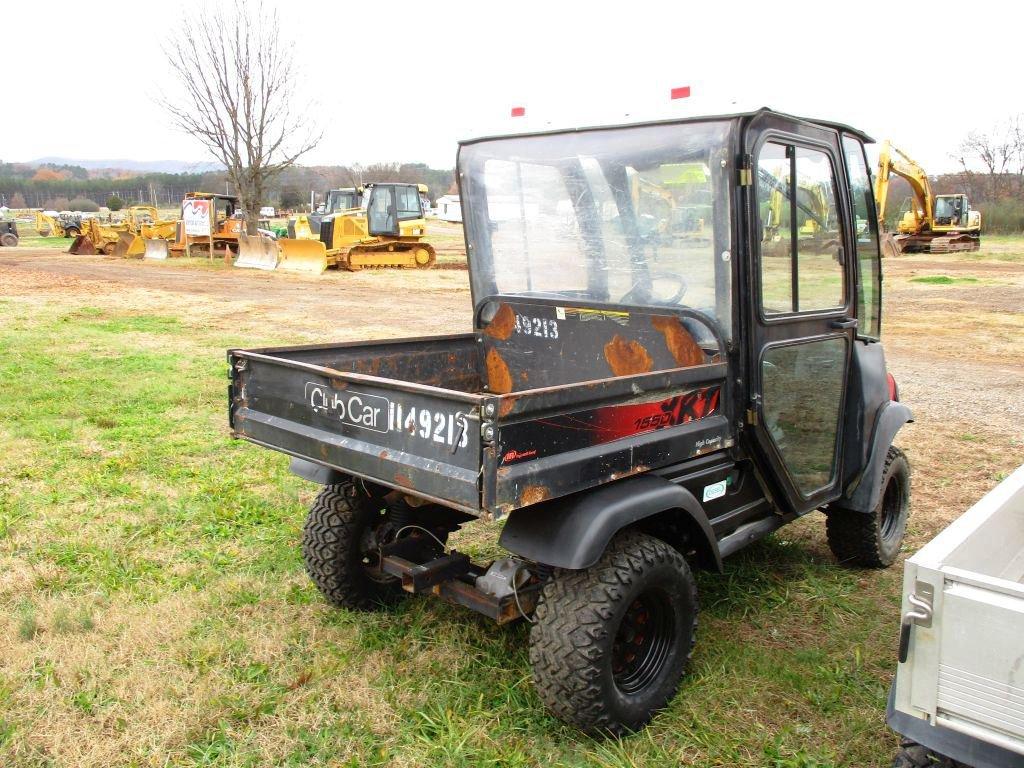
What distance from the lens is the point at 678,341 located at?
136 inches

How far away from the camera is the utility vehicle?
8.96 ft

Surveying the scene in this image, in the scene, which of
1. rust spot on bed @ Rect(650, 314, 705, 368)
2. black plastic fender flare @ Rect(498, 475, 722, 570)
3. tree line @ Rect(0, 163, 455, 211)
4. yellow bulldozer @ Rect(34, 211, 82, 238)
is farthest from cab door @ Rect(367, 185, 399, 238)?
tree line @ Rect(0, 163, 455, 211)

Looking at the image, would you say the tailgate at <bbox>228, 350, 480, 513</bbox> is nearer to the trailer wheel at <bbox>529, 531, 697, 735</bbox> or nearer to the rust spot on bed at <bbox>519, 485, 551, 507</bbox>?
the rust spot on bed at <bbox>519, 485, 551, 507</bbox>

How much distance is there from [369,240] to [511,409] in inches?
812

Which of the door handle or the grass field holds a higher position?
the door handle

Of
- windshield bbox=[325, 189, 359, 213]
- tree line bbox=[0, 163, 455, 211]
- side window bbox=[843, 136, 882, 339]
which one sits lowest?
side window bbox=[843, 136, 882, 339]

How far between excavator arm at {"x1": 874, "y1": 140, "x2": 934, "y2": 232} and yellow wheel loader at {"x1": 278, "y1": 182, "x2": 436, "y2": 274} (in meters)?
11.4

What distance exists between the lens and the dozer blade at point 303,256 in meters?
20.8

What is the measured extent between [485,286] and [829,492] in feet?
6.15

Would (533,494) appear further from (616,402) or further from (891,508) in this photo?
(891,508)

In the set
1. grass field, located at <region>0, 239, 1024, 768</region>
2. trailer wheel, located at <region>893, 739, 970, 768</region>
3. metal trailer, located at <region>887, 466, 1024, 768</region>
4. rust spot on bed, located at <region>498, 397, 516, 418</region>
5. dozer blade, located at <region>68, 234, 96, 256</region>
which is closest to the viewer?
metal trailer, located at <region>887, 466, 1024, 768</region>

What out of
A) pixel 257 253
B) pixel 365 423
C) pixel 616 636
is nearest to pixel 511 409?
pixel 365 423

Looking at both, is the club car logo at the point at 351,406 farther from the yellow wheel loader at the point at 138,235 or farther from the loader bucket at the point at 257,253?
the yellow wheel loader at the point at 138,235

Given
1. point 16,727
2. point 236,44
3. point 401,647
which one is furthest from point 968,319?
point 236,44
